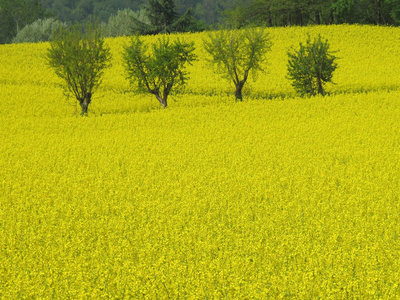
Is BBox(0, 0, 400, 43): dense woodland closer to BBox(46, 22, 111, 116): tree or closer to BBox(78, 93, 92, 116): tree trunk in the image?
BBox(46, 22, 111, 116): tree

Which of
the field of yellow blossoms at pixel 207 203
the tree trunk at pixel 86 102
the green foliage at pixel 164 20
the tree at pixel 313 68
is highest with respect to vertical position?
the green foliage at pixel 164 20

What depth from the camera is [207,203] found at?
1173 cm

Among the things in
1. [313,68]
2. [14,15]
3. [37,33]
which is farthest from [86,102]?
[14,15]

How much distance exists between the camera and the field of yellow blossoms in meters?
7.63

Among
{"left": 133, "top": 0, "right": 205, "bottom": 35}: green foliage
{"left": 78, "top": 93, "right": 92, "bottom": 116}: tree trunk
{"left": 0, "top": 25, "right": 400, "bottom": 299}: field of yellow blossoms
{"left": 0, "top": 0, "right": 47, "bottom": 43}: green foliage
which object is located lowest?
{"left": 0, "top": 25, "right": 400, "bottom": 299}: field of yellow blossoms

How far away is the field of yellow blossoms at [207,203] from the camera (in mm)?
7629

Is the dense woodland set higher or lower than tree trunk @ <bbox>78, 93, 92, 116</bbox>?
higher

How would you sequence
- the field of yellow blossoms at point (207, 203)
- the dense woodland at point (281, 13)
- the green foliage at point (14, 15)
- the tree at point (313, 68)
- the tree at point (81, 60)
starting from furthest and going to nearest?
1. the green foliage at point (14, 15)
2. the dense woodland at point (281, 13)
3. the tree at point (313, 68)
4. the tree at point (81, 60)
5. the field of yellow blossoms at point (207, 203)

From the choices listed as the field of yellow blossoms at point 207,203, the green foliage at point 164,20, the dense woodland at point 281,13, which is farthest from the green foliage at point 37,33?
the field of yellow blossoms at point 207,203

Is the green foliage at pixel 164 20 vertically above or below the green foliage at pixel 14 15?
below

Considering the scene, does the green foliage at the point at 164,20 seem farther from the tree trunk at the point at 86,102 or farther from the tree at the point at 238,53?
the tree trunk at the point at 86,102

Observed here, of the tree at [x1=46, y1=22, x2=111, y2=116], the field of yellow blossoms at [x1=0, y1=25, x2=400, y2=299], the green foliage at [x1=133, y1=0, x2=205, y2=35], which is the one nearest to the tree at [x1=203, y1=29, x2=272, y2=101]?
the field of yellow blossoms at [x1=0, y1=25, x2=400, y2=299]

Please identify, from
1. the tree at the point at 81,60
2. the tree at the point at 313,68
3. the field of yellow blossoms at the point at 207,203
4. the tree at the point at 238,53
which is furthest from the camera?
the tree at the point at 238,53

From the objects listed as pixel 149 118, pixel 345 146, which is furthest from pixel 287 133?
pixel 149 118
